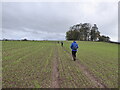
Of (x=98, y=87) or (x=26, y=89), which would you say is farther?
(x=98, y=87)

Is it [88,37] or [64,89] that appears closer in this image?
[64,89]

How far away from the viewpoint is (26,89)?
3.14 m

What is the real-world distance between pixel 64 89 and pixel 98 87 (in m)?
1.59

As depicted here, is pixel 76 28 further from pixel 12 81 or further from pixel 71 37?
pixel 12 81

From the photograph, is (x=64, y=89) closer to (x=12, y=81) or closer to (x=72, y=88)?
(x=72, y=88)

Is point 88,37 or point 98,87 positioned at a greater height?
point 88,37

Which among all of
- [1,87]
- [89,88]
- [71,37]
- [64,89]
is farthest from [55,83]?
[71,37]

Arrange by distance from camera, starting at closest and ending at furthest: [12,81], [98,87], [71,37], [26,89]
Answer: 1. [26,89]
2. [98,87]
3. [12,81]
4. [71,37]

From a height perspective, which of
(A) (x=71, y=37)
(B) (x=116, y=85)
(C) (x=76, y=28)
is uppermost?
(C) (x=76, y=28)

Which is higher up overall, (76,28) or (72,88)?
(76,28)

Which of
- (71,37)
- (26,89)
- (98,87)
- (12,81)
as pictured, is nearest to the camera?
(26,89)

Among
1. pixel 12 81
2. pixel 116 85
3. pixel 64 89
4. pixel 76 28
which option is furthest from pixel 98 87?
pixel 76 28

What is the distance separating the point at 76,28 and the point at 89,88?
286ft

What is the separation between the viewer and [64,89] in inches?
125
